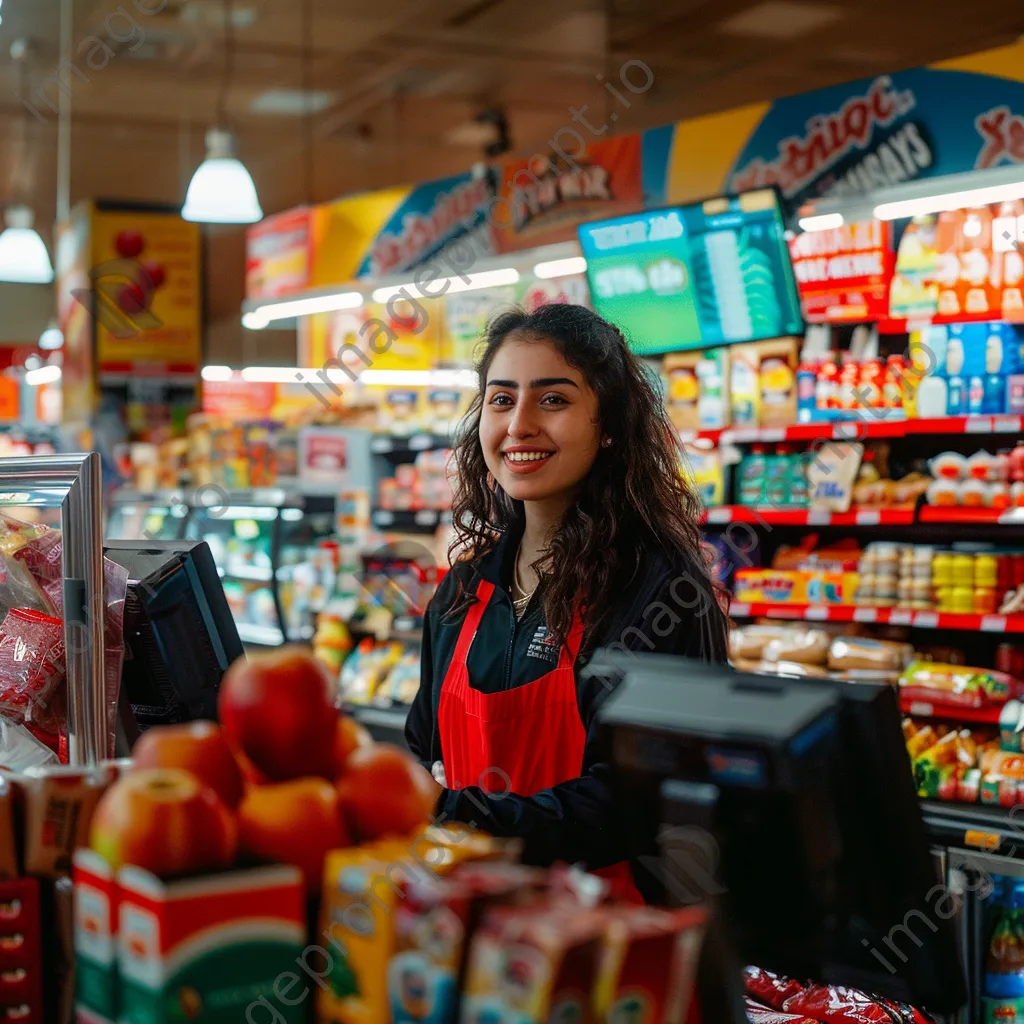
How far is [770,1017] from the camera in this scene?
227cm

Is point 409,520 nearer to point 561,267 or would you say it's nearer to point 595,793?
point 561,267

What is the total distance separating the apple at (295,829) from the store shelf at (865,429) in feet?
13.0

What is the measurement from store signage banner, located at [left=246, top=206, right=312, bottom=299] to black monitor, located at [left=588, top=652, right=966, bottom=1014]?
8262 millimetres

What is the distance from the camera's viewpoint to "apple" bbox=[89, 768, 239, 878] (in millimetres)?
1084

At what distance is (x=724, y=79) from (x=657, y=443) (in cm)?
850

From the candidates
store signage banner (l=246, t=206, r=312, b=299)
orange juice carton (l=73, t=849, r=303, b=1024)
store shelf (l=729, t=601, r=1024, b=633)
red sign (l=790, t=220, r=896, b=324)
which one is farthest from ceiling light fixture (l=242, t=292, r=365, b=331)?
orange juice carton (l=73, t=849, r=303, b=1024)

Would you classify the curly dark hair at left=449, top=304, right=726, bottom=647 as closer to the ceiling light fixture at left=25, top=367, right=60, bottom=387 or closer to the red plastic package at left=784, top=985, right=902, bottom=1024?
the red plastic package at left=784, top=985, right=902, bottom=1024

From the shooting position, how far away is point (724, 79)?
1020 centimetres

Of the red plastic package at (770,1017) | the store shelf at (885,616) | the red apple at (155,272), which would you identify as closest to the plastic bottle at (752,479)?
the store shelf at (885,616)

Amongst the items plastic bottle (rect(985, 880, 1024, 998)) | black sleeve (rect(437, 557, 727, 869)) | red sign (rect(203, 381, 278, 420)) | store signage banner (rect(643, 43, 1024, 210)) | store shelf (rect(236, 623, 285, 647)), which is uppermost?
store signage banner (rect(643, 43, 1024, 210))

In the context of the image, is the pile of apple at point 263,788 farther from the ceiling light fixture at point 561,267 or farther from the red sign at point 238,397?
the red sign at point 238,397

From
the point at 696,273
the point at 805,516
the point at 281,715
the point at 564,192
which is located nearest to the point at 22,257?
the point at 564,192

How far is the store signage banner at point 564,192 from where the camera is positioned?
669cm

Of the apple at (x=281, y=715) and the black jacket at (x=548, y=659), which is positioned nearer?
the apple at (x=281, y=715)
